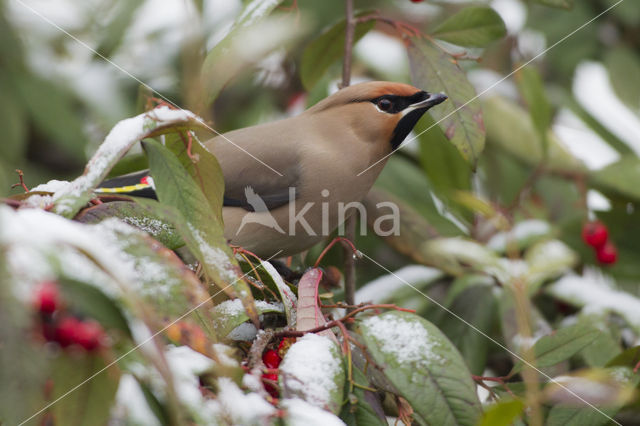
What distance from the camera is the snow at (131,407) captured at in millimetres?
986

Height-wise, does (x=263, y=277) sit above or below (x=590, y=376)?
above

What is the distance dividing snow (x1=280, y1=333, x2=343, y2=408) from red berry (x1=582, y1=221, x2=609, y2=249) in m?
1.65

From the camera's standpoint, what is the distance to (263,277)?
4.90 ft

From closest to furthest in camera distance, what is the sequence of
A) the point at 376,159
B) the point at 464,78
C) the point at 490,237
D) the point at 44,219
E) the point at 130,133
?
the point at 44,219 < the point at 130,133 < the point at 464,78 < the point at 376,159 < the point at 490,237

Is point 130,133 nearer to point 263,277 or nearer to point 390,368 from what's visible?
point 263,277

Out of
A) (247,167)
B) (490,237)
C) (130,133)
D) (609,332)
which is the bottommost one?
(609,332)

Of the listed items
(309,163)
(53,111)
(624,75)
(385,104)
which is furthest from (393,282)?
(624,75)

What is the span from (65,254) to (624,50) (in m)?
3.36

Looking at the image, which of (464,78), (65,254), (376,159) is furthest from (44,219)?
(376,159)

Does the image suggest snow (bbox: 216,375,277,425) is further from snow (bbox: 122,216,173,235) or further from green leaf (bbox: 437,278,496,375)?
green leaf (bbox: 437,278,496,375)

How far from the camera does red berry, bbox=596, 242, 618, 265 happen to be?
8.71 ft

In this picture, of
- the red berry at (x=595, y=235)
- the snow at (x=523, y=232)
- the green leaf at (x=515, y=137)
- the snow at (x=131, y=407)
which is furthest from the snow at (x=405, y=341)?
the green leaf at (x=515, y=137)

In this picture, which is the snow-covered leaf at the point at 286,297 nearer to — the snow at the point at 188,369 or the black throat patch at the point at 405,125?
the snow at the point at 188,369

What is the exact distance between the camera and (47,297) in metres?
0.89
